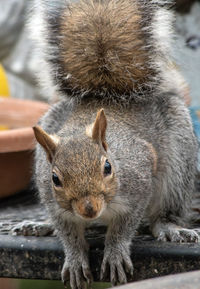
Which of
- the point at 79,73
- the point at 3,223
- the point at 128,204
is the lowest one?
the point at 3,223

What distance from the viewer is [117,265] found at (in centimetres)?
154

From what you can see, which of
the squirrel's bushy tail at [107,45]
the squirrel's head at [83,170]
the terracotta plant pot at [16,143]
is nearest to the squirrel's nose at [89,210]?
the squirrel's head at [83,170]

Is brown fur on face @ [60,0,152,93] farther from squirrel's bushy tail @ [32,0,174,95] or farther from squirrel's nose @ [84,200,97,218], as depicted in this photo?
squirrel's nose @ [84,200,97,218]

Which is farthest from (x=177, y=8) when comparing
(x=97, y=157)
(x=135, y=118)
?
(x=97, y=157)

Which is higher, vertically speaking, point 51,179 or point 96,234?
point 51,179

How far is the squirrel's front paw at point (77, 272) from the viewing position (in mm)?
1564

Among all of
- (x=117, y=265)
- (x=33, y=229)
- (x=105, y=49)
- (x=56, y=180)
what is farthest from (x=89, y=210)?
(x=105, y=49)

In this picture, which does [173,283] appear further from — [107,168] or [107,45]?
[107,45]

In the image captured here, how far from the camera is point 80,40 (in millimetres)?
1860

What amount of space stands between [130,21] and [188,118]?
0.30 meters

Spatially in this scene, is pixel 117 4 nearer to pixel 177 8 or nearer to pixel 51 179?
pixel 51 179

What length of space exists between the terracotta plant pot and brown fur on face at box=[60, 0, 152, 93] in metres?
0.33

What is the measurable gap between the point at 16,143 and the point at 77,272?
0.65 meters

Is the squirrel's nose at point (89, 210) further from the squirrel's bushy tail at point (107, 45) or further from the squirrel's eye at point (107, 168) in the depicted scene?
the squirrel's bushy tail at point (107, 45)
